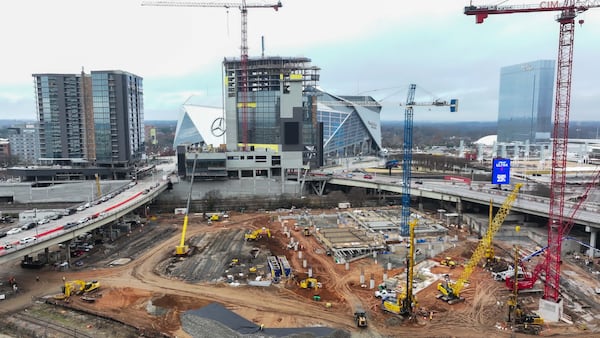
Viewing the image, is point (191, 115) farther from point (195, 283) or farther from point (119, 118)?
point (195, 283)

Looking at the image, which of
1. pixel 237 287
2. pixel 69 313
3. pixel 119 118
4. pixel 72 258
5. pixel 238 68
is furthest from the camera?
pixel 238 68

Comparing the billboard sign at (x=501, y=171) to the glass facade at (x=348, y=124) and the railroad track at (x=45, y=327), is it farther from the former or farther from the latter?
the railroad track at (x=45, y=327)

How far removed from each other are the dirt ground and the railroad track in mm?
1890

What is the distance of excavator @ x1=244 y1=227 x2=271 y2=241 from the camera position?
137 feet

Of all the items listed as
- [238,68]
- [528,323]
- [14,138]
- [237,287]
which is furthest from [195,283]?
[14,138]

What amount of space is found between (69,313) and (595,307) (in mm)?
32731

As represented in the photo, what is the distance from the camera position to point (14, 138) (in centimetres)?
13338

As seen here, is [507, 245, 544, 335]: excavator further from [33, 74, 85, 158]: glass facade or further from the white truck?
[33, 74, 85, 158]: glass facade

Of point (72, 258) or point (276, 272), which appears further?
point (72, 258)

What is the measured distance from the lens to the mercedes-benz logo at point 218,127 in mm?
85188

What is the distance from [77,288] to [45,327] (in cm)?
562

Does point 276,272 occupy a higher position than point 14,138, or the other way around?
point 14,138

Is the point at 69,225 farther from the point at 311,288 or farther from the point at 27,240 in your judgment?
the point at 311,288

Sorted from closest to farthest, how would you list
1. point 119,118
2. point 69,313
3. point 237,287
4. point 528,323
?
point 528,323
point 69,313
point 237,287
point 119,118
